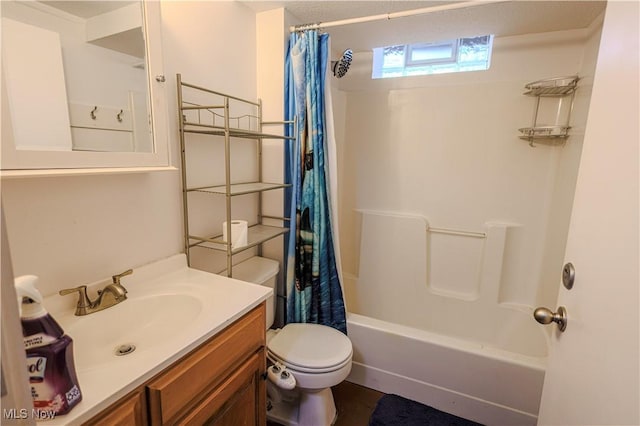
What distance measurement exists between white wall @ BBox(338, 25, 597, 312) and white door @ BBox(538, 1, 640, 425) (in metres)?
1.23

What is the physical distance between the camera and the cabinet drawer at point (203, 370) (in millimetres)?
781

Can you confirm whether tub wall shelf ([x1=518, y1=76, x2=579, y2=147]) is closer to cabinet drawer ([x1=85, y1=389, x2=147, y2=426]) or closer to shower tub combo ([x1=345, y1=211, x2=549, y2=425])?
shower tub combo ([x1=345, y1=211, x2=549, y2=425])

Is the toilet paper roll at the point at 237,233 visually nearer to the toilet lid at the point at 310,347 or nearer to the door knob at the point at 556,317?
the toilet lid at the point at 310,347

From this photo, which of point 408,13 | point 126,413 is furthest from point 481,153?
point 126,413

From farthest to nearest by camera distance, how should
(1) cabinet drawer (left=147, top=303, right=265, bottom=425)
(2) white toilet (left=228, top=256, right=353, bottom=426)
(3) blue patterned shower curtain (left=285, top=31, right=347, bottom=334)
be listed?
(3) blue patterned shower curtain (left=285, top=31, right=347, bottom=334), (2) white toilet (left=228, top=256, right=353, bottom=426), (1) cabinet drawer (left=147, top=303, right=265, bottom=425)

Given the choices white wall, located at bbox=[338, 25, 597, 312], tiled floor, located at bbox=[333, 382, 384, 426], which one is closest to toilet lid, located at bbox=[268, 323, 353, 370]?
tiled floor, located at bbox=[333, 382, 384, 426]

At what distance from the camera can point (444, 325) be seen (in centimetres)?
224

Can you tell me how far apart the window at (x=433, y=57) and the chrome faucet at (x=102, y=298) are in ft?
7.10

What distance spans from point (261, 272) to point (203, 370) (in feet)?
2.48

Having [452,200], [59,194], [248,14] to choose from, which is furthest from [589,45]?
[59,194]

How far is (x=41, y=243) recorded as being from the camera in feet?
2.94

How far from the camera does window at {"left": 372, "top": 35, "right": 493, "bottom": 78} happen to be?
2.16 meters

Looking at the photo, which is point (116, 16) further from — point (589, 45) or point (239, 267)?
point (589, 45)

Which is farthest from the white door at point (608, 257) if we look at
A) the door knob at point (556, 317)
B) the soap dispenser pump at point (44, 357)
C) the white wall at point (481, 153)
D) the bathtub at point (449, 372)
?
the white wall at point (481, 153)
